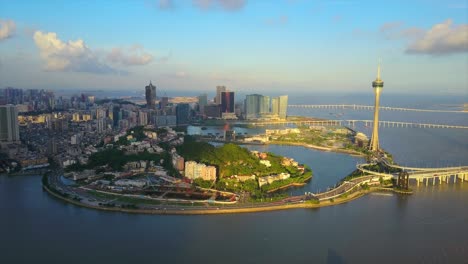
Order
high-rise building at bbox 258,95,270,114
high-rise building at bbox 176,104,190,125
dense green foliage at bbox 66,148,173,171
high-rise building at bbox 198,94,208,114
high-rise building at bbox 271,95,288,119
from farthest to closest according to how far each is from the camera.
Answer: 1. high-rise building at bbox 198,94,208,114
2. high-rise building at bbox 258,95,270,114
3. high-rise building at bbox 271,95,288,119
4. high-rise building at bbox 176,104,190,125
5. dense green foliage at bbox 66,148,173,171

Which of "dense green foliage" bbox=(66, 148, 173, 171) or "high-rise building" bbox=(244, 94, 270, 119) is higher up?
"high-rise building" bbox=(244, 94, 270, 119)

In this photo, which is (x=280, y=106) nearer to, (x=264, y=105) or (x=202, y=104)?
(x=264, y=105)

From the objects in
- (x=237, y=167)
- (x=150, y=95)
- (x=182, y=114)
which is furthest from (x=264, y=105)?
(x=237, y=167)

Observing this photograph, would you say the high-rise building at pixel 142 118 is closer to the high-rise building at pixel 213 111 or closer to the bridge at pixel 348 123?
the high-rise building at pixel 213 111

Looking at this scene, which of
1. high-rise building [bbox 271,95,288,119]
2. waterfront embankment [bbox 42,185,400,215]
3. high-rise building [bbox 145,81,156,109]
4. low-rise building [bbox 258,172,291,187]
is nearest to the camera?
waterfront embankment [bbox 42,185,400,215]

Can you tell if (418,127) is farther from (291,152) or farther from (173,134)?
(173,134)

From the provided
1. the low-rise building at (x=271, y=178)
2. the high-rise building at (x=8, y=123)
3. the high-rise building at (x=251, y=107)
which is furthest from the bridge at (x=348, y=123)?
the low-rise building at (x=271, y=178)

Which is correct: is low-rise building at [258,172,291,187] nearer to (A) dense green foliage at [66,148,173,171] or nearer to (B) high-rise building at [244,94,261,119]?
(A) dense green foliage at [66,148,173,171]

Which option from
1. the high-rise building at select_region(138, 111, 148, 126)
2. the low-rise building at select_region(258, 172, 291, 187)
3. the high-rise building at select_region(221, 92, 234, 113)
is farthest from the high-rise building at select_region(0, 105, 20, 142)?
the high-rise building at select_region(221, 92, 234, 113)

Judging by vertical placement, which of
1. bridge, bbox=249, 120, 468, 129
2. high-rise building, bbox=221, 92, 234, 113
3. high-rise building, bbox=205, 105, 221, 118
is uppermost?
high-rise building, bbox=221, 92, 234, 113
